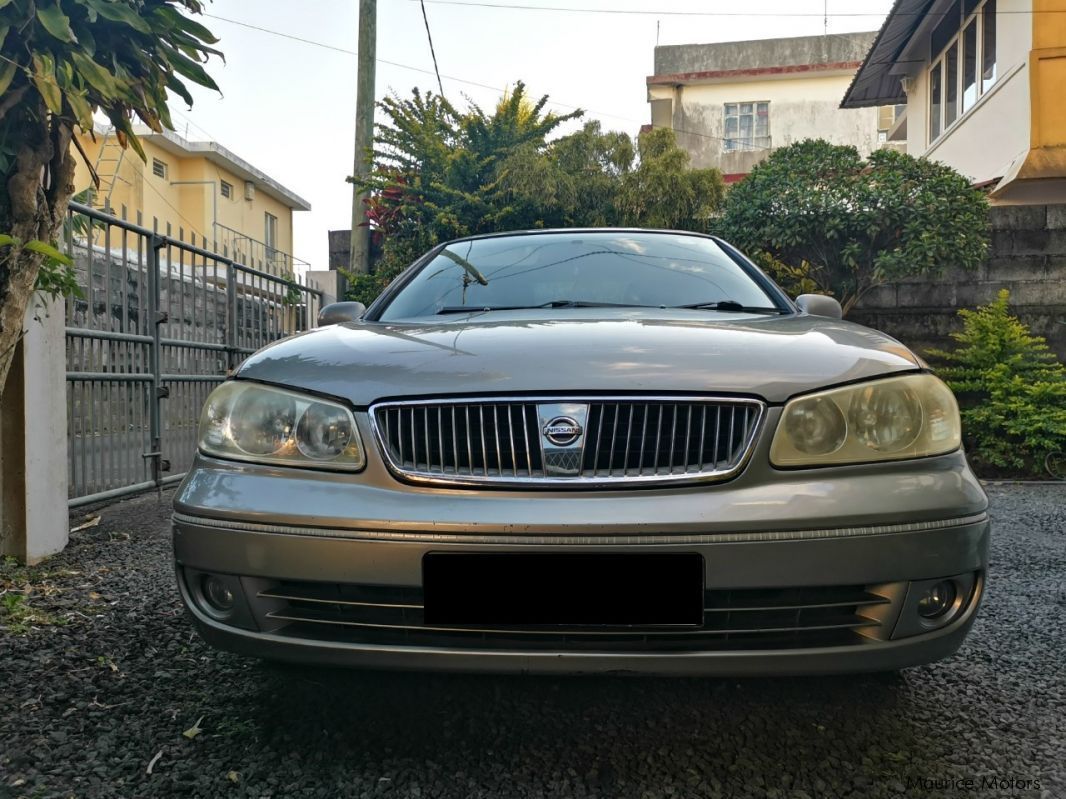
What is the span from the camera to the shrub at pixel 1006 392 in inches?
228

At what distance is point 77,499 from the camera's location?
4.16m

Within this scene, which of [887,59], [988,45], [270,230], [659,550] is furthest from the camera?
[270,230]

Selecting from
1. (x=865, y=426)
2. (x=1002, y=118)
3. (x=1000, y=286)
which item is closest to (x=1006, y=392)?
(x=1000, y=286)

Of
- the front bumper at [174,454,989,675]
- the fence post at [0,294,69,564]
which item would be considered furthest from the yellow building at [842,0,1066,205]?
the fence post at [0,294,69,564]

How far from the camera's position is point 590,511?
5.07ft

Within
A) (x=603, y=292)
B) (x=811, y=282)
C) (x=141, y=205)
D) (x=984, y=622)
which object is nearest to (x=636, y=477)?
(x=603, y=292)

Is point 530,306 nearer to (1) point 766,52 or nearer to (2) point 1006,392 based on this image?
(2) point 1006,392

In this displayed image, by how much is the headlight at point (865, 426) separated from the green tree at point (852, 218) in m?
5.40

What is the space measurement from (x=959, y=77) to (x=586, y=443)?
11.9 metres

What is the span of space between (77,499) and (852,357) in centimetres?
383

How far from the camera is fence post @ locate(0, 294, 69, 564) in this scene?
337 cm

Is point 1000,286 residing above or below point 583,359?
above

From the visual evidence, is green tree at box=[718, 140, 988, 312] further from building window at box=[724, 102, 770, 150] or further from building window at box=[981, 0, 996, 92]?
building window at box=[724, 102, 770, 150]

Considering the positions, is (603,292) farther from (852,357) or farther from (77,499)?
(77,499)
